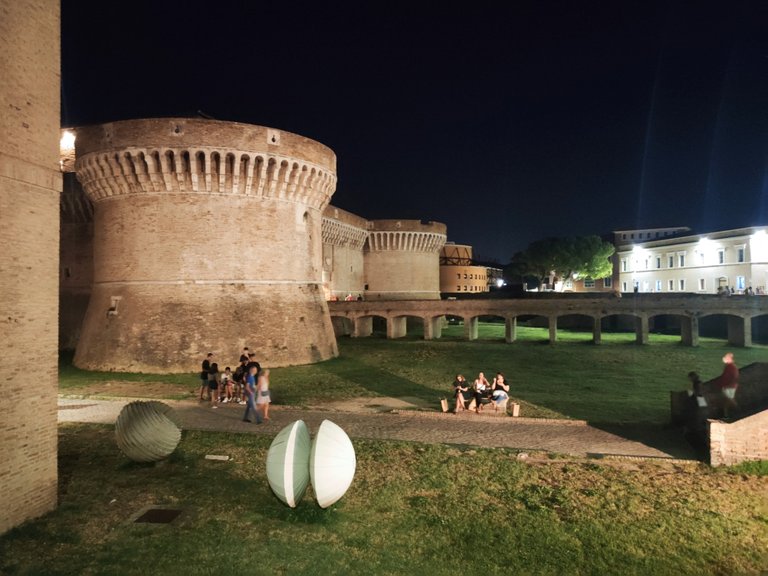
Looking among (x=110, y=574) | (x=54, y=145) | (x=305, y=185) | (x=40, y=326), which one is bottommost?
(x=110, y=574)

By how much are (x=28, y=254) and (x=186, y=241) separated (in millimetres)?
14465

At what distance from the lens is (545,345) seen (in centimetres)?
3462

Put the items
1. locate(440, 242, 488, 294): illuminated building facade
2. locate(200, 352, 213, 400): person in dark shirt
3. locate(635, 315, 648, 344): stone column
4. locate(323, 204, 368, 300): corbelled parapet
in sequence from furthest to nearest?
locate(440, 242, 488, 294): illuminated building facade → locate(323, 204, 368, 300): corbelled parapet → locate(635, 315, 648, 344): stone column → locate(200, 352, 213, 400): person in dark shirt

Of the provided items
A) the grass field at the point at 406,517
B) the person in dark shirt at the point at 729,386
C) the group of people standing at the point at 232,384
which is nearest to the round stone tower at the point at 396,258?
the group of people standing at the point at 232,384

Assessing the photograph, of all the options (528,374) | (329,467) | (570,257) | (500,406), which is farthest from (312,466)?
(570,257)

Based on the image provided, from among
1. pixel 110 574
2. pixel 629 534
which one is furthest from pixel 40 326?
pixel 629 534

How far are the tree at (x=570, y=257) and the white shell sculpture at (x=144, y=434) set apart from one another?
2345 inches

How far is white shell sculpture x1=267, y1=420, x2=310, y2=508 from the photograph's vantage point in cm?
738

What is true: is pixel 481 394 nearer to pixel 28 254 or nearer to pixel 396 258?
pixel 28 254

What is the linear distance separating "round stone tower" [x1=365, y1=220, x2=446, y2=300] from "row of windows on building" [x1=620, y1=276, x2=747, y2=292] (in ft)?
72.5

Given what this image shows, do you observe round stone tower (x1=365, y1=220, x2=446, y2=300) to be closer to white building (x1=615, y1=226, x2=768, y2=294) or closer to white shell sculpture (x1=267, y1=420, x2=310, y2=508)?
white building (x1=615, y1=226, x2=768, y2=294)

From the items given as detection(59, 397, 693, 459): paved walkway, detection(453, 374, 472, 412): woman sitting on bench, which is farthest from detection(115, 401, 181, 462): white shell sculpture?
detection(453, 374, 472, 412): woman sitting on bench

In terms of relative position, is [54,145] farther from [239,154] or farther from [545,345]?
[545,345]

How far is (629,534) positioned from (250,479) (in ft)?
19.7
